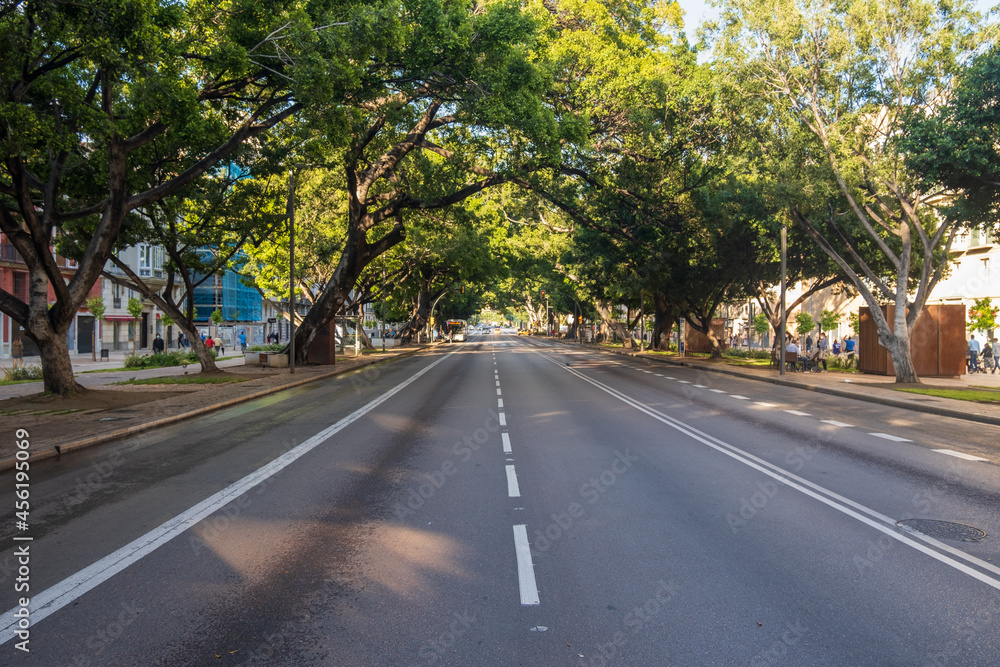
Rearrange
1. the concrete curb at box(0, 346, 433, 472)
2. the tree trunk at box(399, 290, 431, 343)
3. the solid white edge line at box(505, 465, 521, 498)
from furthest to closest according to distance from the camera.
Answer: the tree trunk at box(399, 290, 431, 343) → the concrete curb at box(0, 346, 433, 472) → the solid white edge line at box(505, 465, 521, 498)

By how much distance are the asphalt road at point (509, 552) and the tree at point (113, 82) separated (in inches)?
235

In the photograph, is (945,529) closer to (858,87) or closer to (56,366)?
(56,366)

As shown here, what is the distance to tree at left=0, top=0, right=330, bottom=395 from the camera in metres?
10.6

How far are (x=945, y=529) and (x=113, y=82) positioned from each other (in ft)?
53.0

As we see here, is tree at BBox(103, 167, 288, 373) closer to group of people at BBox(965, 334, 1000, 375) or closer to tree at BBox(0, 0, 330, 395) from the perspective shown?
tree at BBox(0, 0, 330, 395)

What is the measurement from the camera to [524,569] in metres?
4.91

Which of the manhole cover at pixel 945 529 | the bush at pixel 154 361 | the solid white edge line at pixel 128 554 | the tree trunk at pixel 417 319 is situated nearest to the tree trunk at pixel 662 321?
the tree trunk at pixel 417 319

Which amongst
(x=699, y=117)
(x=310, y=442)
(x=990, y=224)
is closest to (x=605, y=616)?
(x=310, y=442)

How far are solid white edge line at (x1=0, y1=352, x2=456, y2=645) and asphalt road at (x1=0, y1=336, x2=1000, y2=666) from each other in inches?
0.9

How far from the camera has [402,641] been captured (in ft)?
12.4

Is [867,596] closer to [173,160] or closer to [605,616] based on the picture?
[605,616]

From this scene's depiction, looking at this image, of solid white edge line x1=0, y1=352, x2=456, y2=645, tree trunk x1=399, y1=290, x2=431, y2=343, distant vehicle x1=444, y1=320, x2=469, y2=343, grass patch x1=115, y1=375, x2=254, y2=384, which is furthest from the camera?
distant vehicle x1=444, y1=320, x2=469, y2=343

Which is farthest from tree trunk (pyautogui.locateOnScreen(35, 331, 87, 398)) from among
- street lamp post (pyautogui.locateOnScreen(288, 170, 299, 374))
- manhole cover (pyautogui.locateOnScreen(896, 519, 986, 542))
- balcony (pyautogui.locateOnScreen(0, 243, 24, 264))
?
balcony (pyautogui.locateOnScreen(0, 243, 24, 264))

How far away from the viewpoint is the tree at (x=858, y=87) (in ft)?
61.7
